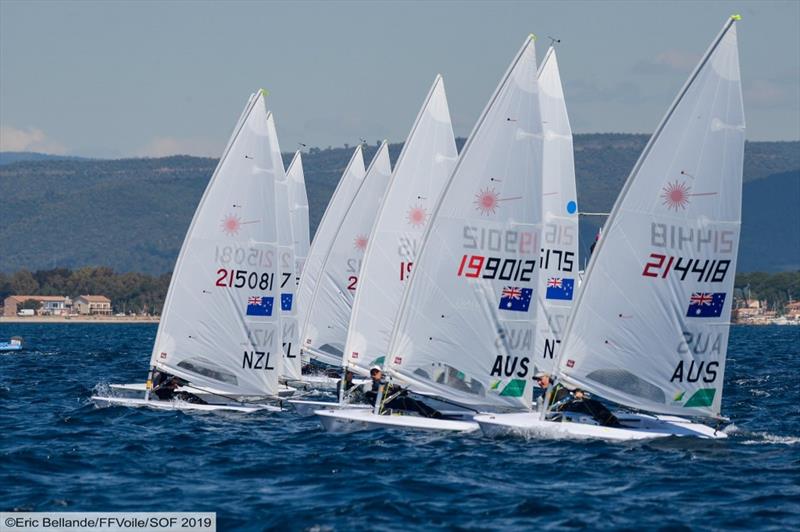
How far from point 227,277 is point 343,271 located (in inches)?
460

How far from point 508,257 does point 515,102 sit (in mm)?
3256

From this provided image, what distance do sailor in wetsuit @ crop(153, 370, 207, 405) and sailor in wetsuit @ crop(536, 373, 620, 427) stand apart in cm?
967

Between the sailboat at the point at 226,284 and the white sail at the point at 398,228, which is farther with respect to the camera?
A: the white sail at the point at 398,228

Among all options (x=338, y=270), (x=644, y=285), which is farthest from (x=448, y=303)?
(x=338, y=270)

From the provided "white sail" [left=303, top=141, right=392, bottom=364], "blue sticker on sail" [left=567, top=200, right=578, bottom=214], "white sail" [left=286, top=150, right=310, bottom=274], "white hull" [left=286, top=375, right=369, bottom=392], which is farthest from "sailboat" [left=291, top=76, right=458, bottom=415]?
"white sail" [left=286, top=150, right=310, bottom=274]

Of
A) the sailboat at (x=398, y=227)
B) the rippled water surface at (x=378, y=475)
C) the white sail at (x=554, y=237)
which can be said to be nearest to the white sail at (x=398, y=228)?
the sailboat at (x=398, y=227)

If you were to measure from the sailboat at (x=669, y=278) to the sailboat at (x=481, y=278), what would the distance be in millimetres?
1389

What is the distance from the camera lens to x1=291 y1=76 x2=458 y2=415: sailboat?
36.5 meters

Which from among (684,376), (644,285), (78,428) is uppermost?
(644,285)

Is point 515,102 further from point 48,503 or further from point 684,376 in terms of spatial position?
point 48,503

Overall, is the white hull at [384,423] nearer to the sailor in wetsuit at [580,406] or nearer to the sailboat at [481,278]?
the sailboat at [481,278]

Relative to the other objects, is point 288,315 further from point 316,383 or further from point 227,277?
point 227,277

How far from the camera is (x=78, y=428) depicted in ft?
102

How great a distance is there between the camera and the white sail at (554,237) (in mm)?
38719
